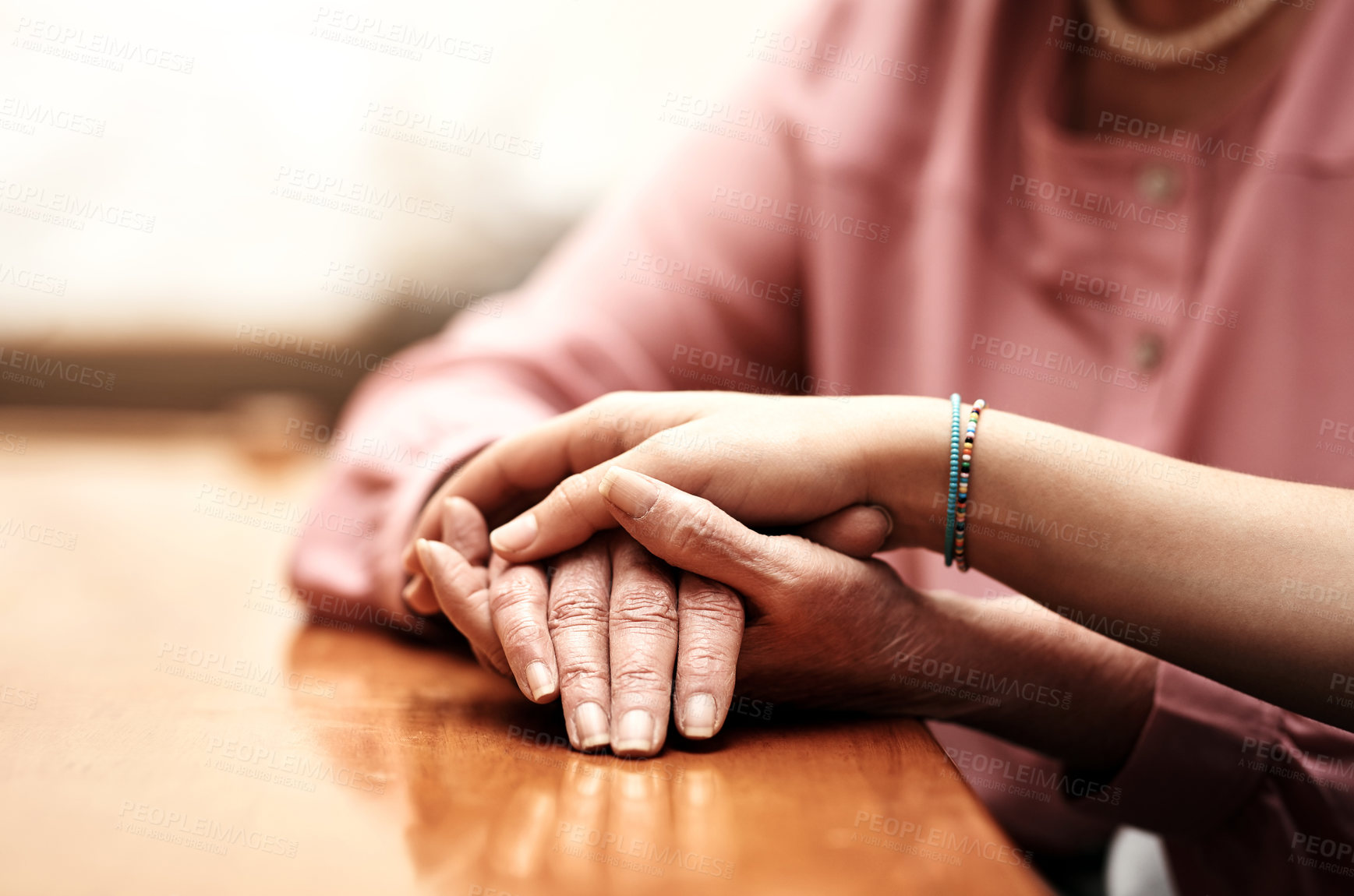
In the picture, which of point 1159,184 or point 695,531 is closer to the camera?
point 695,531

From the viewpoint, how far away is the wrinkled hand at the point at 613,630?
440mm

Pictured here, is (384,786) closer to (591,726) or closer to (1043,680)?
(591,726)

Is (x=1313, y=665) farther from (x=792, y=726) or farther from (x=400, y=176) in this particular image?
(x=400, y=176)

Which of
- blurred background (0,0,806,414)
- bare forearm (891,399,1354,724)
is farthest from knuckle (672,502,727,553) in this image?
blurred background (0,0,806,414)

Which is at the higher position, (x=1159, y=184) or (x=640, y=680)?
(x=1159, y=184)

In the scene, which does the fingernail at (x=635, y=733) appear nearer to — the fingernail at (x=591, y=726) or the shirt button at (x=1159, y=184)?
the fingernail at (x=591, y=726)

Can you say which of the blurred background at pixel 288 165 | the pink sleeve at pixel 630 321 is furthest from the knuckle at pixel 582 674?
the blurred background at pixel 288 165

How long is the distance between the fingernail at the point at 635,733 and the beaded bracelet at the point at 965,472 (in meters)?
0.20

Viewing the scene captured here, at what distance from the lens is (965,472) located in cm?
50

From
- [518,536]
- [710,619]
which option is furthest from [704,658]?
[518,536]

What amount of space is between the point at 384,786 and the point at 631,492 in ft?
0.55

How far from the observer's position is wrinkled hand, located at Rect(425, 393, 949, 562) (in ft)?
1.57

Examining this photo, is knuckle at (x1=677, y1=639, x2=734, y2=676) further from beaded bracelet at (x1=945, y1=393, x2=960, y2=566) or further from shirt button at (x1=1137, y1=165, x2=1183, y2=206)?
shirt button at (x1=1137, y1=165, x2=1183, y2=206)

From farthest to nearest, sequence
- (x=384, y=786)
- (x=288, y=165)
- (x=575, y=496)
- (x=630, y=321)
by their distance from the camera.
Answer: (x=288, y=165)
(x=630, y=321)
(x=575, y=496)
(x=384, y=786)
